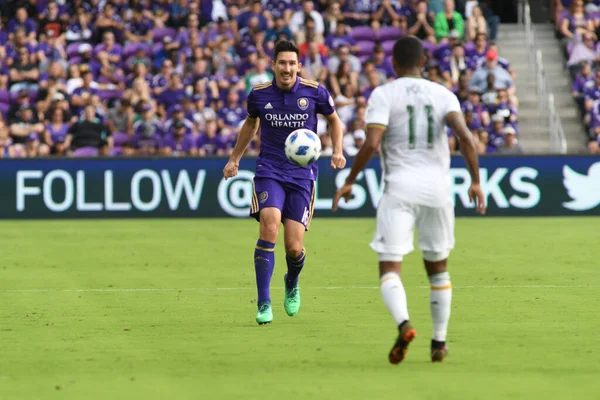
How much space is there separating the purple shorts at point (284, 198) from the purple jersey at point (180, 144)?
13523 millimetres

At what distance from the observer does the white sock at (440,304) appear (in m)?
8.00

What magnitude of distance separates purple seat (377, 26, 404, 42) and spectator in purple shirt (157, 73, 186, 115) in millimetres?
4837

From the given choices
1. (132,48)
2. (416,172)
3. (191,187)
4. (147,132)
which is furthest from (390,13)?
(416,172)

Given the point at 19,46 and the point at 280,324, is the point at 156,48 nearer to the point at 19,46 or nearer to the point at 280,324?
the point at 19,46

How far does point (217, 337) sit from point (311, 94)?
2395mm

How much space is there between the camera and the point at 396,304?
7.82 m

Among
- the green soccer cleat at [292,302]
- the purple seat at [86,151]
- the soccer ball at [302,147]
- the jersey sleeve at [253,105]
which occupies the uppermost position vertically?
the jersey sleeve at [253,105]

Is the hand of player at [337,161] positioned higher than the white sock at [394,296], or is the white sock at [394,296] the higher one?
the hand of player at [337,161]

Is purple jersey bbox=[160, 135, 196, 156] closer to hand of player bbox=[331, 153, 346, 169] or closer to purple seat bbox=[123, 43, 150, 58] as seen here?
purple seat bbox=[123, 43, 150, 58]

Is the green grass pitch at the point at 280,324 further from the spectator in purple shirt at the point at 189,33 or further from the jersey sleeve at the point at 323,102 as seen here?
the spectator in purple shirt at the point at 189,33

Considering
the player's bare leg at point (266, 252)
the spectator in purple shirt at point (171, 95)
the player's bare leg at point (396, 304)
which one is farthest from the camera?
the spectator in purple shirt at point (171, 95)

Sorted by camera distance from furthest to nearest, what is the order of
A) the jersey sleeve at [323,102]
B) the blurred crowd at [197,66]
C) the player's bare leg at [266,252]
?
the blurred crowd at [197,66] → the jersey sleeve at [323,102] → the player's bare leg at [266,252]

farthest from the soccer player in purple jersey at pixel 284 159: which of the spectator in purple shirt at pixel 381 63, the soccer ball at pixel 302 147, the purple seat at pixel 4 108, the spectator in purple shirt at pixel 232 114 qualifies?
the purple seat at pixel 4 108

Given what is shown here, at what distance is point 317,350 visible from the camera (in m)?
8.59
